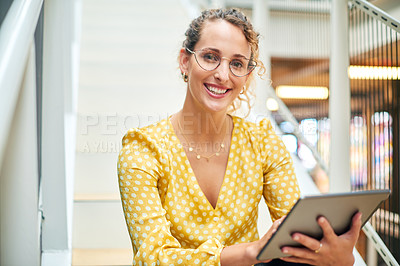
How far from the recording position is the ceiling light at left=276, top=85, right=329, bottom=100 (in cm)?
775

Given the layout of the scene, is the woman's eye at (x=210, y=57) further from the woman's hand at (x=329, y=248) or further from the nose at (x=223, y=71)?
the woman's hand at (x=329, y=248)

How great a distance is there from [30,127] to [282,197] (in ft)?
2.78

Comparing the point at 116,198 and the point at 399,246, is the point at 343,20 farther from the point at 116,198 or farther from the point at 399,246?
the point at 116,198

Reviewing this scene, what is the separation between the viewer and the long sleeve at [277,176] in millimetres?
1390

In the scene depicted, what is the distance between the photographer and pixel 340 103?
219 cm

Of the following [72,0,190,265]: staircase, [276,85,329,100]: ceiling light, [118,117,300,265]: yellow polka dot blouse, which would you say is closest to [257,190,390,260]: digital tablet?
[118,117,300,265]: yellow polka dot blouse

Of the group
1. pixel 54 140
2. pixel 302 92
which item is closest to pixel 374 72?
pixel 54 140

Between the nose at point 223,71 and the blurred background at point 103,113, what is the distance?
0.32 m

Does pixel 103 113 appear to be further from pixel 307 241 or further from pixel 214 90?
pixel 307 241

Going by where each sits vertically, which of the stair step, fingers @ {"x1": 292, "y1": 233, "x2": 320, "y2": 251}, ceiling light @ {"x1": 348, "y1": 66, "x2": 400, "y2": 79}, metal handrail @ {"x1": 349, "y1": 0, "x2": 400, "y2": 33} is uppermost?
metal handrail @ {"x1": 349, "y1": 0, "x2": 400, "y2": 33}

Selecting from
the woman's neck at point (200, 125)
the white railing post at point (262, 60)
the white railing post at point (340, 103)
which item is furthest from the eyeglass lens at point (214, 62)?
the white railing post at point (262, 60)

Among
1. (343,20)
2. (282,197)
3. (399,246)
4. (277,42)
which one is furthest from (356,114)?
(277,42)

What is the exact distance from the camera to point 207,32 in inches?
53.5

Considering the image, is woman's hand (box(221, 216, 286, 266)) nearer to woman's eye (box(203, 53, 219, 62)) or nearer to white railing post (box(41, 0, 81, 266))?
woman's eye (box(203, 53, 219, 62))
